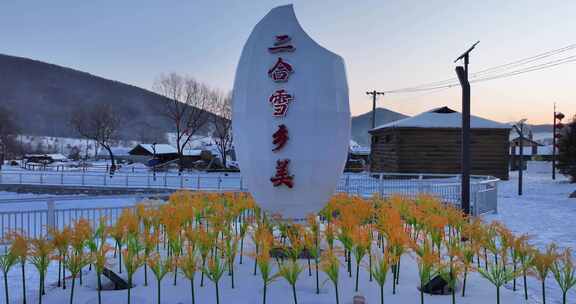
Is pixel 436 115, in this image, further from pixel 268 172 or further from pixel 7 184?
pixel 7 184

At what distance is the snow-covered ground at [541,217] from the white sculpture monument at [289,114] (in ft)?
13.1

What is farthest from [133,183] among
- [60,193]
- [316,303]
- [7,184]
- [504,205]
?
[316,303]

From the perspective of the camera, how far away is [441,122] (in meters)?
29.5

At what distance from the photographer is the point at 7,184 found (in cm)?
2809

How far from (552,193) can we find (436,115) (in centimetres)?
1015

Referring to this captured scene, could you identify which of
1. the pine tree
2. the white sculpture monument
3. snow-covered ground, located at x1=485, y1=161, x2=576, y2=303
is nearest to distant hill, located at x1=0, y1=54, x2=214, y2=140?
the pine tree

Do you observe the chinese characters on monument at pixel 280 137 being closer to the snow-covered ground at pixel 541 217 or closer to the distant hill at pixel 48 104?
the snow-covered ground at pixel 541 217

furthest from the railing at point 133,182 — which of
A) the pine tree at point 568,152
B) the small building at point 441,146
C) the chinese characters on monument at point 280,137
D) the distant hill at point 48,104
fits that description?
the distant hill at point 48,104

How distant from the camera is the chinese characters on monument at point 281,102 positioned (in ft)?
24.8

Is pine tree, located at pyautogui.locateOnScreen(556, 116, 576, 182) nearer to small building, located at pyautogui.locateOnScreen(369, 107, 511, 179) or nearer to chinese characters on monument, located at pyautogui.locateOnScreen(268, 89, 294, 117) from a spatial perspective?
small building, located at pyautogui.locateOnScreen(369, 107, 511, 179)

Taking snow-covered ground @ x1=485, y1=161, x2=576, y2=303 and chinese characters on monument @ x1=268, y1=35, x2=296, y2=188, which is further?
snow-covered ground @ x1=485, y1=161, x2=576, y2=303

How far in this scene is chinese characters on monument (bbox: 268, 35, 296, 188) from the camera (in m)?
7.55

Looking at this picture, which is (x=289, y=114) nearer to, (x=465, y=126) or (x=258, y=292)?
(x=258, y=292)

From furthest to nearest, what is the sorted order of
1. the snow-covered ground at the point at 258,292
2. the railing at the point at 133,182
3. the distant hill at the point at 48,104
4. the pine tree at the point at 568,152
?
the distant hill at the point at 48,104, the pine tree at the point at 568,152, the railing at the point at 133,182, the snow-covered ground at the point at 258,292
